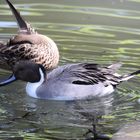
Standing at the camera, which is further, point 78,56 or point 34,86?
point 78,56

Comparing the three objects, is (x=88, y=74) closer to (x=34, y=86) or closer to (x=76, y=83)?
(x=76, y=83)

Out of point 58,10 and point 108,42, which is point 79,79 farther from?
point 58,10

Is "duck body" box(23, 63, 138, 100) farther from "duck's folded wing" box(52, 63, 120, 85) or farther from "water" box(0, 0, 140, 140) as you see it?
"water" box(0, 0, 140, 140)

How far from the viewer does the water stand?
757 cm

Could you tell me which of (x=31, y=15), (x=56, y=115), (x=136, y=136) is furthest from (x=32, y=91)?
(x=31, y=15)

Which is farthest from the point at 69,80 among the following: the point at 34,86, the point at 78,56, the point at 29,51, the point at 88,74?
the point at 78,56

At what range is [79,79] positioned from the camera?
29.2 feet

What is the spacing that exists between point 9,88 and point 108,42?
274 cm

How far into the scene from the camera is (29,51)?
32.4 feet

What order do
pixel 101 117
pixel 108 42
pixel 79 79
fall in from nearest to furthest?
pixel 101 117 < pixel 79 79 < pixel 108 42

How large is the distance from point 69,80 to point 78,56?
1769mm

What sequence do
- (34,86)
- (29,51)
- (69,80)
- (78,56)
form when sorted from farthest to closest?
(78,56)
(29,51)
(34,86)
(69,80)

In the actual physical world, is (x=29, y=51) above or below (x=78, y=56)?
above

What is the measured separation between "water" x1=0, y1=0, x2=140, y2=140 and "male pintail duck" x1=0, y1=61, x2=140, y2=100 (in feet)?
0.39
